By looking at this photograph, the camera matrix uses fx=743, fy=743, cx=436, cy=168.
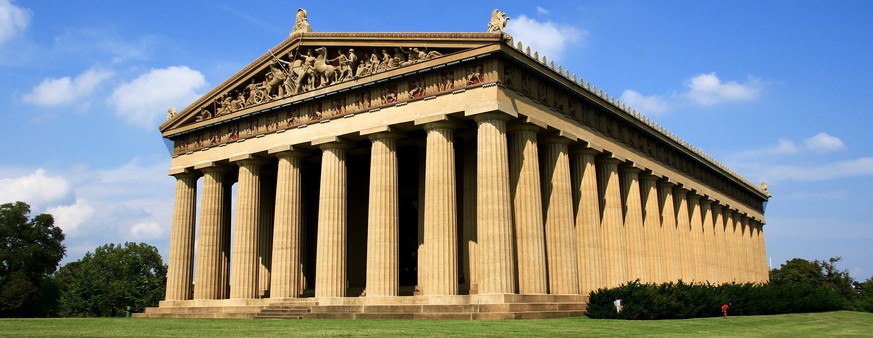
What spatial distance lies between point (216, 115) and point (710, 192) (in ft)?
135

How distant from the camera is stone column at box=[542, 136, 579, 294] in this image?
3925 cm

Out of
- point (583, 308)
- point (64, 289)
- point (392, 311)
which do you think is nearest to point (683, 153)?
point (583, 308)

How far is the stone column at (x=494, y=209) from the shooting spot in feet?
113

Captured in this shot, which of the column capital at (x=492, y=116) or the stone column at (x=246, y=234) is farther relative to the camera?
the stone column at (x=246, y=234)

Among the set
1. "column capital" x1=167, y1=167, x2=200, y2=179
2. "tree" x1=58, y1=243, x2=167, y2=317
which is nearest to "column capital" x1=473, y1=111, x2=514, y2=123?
"column capital" x1=167, y1=167, x2=200, y2=179

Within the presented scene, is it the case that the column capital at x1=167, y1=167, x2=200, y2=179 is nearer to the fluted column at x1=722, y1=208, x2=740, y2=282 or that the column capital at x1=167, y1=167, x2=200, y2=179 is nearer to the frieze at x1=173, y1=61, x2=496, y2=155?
the frieze at x1=173, y1=61, x2=496, y2=155

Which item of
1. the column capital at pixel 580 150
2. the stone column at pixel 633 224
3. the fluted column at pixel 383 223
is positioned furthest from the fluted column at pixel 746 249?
the fluted column at pixel 383 223

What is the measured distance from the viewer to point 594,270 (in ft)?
137

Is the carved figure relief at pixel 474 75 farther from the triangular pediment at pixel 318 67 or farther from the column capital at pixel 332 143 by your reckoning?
the column capital at pixel 332 143

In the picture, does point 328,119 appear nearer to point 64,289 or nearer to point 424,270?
point 424,270

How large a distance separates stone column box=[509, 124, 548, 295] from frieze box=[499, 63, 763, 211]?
232cm

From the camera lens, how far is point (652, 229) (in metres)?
50.0

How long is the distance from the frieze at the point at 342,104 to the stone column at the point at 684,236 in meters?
26.0

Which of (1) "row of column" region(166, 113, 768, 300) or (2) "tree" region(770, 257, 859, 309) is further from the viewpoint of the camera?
(2) "tree" region(770, 257, 859, 309)
